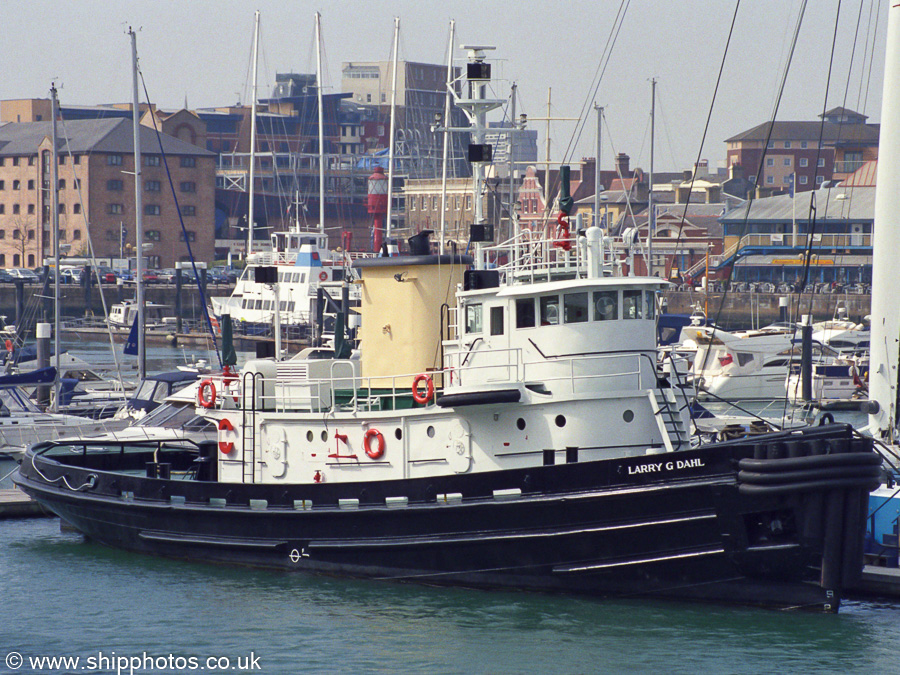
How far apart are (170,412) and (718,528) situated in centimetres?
1568

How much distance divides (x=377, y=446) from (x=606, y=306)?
3650mm

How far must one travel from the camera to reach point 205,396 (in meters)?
16.8

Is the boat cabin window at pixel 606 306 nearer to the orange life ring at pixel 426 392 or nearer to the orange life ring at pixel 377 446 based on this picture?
the orange life ring at pixel 426 392

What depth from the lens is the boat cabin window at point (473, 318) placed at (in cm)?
1518

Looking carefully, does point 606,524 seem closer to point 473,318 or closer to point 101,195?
point 473,318

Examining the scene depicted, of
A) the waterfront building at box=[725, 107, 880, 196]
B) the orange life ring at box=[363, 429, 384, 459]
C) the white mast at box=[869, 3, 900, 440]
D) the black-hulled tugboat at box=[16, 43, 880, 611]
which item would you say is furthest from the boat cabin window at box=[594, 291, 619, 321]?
the waterfront building at box=[725, 107, 880, 196]

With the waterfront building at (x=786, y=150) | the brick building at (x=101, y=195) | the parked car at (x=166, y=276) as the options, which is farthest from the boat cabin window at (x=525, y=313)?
the waterfront building at (x=786, y=150)

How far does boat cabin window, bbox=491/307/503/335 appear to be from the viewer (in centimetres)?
1491

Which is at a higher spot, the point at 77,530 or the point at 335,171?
the point at 335,171

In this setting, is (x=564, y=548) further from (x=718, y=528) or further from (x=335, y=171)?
(x=335, y=171)

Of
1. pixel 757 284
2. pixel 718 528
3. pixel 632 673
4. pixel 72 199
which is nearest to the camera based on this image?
pixel 632 673

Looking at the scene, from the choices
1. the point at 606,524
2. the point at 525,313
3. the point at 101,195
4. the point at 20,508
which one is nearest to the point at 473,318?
the point at 525,313

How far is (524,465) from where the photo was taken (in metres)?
14.4

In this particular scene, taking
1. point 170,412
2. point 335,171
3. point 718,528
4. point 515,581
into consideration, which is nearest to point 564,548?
Result: point 515,581
